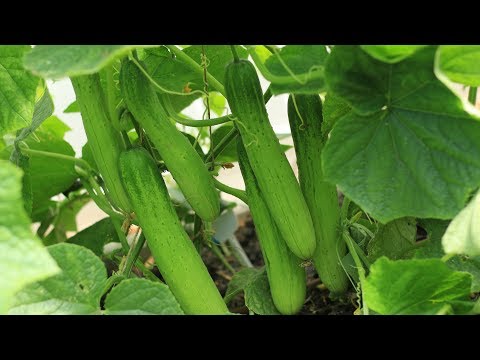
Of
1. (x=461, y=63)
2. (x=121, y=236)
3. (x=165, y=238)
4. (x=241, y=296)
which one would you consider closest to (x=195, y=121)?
(x=165, y=238)

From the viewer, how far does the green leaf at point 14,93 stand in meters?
1.07

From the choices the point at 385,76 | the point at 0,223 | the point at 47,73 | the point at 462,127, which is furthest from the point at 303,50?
the point at 0,223

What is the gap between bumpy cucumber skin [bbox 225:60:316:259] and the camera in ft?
3.15

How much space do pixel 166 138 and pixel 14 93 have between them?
271 mm

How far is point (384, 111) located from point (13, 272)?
48 centimetres

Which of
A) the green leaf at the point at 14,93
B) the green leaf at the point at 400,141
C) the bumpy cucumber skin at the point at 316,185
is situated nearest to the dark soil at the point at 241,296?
the bumpy cucumber skin at the point at 316,185

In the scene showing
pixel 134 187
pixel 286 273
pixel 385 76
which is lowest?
pixel 286 273

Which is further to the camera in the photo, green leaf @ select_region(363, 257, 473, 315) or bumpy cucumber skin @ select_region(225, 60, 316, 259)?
bumpy cucumber skin @ select_region(225, 60, 316, 259)

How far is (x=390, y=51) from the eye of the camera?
787mm

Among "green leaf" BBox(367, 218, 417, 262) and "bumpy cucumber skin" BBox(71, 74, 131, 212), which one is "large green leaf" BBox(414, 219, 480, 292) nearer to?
"green leaf" BBox(367, 218, 417, 262)

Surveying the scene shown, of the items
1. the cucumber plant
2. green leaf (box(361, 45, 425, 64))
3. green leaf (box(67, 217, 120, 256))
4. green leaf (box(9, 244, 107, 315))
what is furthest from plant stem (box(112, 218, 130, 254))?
green leaf (box(361, 45, 425, 64))

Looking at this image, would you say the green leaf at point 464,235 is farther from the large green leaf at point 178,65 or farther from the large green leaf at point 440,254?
the large green leaf at point 178,65

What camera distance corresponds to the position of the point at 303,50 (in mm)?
896

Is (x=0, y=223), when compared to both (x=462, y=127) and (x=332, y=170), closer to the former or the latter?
(x=332, y=170)
